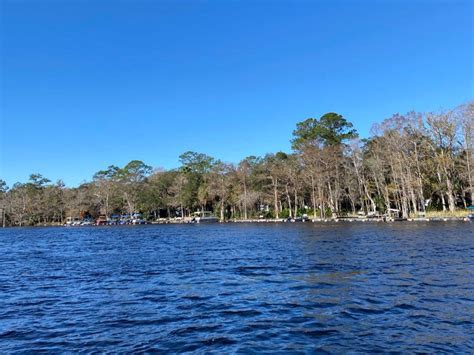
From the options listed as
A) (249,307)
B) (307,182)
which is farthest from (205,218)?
(249,307)

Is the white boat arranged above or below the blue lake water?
above

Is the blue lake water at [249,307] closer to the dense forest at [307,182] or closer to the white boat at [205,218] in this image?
the dense forest at [307,182]

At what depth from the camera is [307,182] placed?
8869 centimetres


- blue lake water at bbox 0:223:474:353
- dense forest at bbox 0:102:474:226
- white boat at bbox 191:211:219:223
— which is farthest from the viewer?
white boat at bbox 191:211:219:223

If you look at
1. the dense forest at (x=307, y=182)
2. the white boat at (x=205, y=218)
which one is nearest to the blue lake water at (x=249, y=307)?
the dense forest at (x=307, y=182)

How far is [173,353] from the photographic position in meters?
8.16

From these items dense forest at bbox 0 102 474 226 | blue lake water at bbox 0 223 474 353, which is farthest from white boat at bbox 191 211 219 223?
blue lake water at bbox 0 223 474 353

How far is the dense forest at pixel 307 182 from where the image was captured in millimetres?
68188

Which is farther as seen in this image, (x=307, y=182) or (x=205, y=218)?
(x=205, y=218)

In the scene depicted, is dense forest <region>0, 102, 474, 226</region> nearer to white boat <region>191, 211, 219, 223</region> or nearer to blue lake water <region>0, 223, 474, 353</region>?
white boat <region>191, 211, 219, 223</region>

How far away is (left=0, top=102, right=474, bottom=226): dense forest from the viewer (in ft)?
224

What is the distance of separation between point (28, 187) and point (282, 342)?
155m

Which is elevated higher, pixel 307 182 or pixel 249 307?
pixel 307 182

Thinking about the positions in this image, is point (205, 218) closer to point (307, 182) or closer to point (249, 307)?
point (307, 182)
